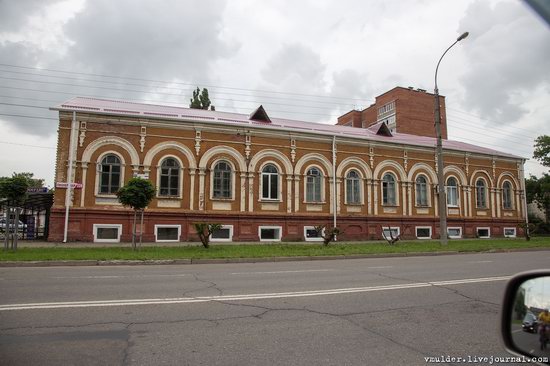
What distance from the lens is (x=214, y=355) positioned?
4383 millimetres

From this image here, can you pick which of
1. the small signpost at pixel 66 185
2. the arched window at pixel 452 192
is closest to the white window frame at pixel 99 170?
the small signpost at pixel 66 185

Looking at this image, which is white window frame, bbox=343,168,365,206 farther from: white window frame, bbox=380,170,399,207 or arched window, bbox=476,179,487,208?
arched window, bbox=476,179,487,208

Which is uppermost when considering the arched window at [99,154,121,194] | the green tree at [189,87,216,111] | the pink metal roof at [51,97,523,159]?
the green tree at [189,87,216,111]

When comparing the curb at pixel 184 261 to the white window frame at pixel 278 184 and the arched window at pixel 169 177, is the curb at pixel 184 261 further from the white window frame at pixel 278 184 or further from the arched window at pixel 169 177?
the arched window at pixel 169 177

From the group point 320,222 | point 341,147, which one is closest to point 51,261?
point 320,222

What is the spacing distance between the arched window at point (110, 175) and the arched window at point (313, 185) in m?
12.2

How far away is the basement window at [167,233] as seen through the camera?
2339 centimetres

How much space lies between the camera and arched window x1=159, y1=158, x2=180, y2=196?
24.1 metres

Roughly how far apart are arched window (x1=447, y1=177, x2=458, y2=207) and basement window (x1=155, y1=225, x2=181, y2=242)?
21.7 m

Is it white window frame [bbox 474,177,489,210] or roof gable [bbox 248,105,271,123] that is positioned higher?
roof gable [bbox 248,105,271,123]

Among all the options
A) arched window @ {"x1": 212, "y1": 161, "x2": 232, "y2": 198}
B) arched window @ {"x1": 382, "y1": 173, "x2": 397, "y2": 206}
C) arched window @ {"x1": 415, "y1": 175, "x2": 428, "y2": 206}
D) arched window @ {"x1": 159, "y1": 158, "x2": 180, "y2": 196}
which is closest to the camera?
arched window @ {"x1": 159, "y1": 158, "x2": 180, "y2": 196}

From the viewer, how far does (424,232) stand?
3052 centimetres

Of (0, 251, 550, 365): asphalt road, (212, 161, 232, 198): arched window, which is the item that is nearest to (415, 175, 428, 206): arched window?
(212, 161, 232, 198): arched window

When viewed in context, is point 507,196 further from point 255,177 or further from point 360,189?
point 255,177
